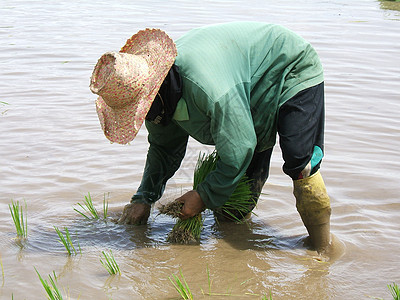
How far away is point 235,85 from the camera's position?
2924mm

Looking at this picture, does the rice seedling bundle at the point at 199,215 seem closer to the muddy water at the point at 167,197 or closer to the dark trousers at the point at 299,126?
the muddy water at the point at 167,197

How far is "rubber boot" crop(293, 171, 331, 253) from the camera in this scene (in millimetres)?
3352

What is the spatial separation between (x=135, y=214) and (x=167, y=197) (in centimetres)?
61

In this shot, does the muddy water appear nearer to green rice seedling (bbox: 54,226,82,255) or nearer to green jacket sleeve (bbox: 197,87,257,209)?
green rice seedling (bbox: 54,226,82,255)

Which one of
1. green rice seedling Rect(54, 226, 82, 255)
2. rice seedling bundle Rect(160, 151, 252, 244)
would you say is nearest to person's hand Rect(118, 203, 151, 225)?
rice seedling bundle Rect(160, 151, 252, 244)

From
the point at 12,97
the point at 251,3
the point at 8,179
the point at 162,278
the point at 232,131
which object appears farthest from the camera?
the point at 251,3

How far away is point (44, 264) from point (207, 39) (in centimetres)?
146

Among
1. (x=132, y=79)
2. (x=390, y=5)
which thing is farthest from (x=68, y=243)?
(x=390, y=5)

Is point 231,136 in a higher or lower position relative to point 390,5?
higher

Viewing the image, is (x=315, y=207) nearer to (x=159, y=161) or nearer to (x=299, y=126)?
(x=299, y=126)

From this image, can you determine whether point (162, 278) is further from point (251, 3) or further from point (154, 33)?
point (251, 3)

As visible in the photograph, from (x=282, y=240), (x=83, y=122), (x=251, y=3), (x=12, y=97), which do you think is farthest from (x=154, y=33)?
(x=251, y=3)

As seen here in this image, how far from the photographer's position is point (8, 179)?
175 inches

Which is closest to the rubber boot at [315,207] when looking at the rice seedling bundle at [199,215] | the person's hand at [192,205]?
the rice seedling bundle at [199,215]
